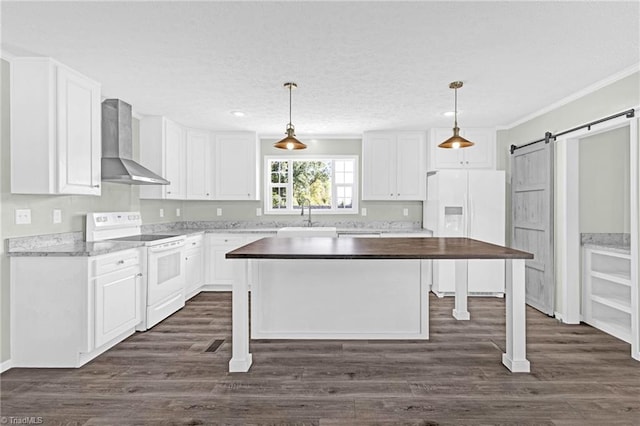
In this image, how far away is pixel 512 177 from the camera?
4.98 meters

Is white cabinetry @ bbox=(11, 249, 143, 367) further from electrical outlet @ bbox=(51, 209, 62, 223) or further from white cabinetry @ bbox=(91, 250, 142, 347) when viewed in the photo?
electrical outlet @ bbox=(51, 209, 62, 223)

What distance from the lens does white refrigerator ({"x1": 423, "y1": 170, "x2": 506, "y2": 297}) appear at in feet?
15.9

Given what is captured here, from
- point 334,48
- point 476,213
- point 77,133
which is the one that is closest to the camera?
point 334,48

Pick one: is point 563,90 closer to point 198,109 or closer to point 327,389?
point 327,389

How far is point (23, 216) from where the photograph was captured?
112 inches

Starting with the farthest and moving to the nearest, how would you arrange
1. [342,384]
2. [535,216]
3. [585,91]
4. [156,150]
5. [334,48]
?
[156,150] → [535,216] → [585,91] → [334,48] → [342,384]

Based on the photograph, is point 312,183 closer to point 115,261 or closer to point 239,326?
point 115,261

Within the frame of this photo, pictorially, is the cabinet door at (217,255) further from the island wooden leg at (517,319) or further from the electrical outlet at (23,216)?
the island wooden leg at (517,319)

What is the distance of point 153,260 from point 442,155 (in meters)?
4.03

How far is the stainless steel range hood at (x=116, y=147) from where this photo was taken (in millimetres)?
3588

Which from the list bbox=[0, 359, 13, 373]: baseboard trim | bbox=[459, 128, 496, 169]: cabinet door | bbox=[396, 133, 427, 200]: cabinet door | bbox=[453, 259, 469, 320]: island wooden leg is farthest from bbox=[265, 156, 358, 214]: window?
bbox=[0, 359, 13, 373]: baseboard trim

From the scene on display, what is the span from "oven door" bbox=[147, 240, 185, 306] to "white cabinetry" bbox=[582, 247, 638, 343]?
4.45m

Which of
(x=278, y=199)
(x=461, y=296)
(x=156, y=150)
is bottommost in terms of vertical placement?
(x=461, y=296)

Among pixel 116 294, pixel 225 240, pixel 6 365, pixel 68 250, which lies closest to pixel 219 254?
pixel 225 240
